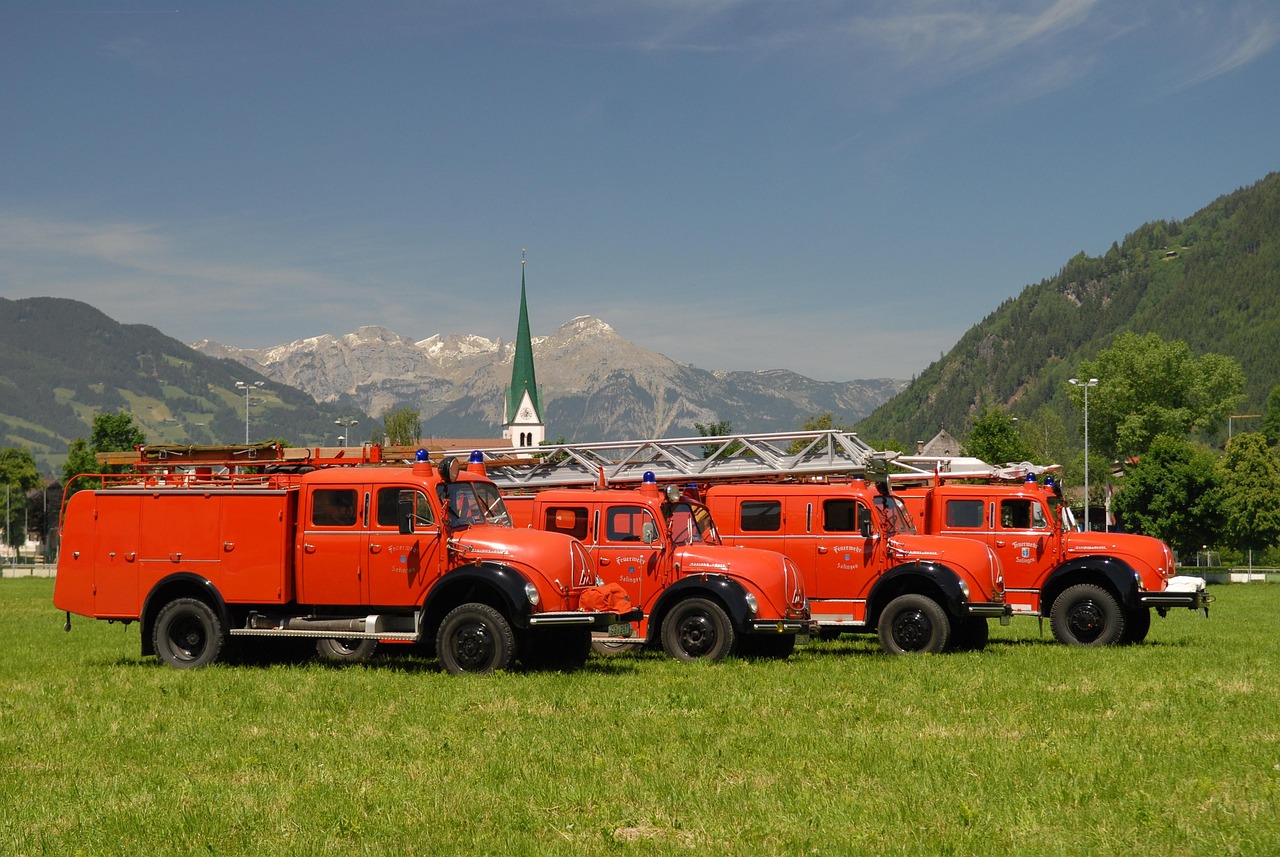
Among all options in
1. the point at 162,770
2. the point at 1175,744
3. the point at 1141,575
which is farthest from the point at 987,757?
the point at 1141,575

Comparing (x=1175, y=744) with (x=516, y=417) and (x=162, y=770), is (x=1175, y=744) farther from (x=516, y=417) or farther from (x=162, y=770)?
(x=516, y=417)

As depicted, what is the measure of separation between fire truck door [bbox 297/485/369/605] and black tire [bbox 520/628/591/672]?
2296 millimetres

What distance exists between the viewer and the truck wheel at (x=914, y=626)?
63.5ft

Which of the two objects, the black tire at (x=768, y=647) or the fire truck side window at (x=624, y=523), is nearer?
the black tire at (x=768, y=647)

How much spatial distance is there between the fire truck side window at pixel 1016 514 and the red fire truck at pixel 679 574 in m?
5.83

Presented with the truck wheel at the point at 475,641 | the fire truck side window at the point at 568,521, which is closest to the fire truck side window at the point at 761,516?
the fire truck side window at the point at 568,521

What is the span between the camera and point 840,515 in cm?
2072

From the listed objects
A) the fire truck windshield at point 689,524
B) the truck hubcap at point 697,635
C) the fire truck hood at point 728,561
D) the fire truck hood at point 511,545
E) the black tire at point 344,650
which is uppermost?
the fire truck windshield at point 689,524

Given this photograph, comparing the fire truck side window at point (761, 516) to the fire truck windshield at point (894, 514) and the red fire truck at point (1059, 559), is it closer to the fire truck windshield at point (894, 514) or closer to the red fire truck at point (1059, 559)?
the fire truck windshield at point (894, 514)

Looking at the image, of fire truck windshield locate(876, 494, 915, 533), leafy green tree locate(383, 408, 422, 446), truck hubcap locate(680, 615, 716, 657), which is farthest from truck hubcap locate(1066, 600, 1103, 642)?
leafy green tree locate(383, 408, 422, 446)

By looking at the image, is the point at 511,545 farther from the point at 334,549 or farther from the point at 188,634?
the point at 188,634

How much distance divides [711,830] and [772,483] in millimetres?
13640

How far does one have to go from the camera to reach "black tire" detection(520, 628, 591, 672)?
16828 millimetres

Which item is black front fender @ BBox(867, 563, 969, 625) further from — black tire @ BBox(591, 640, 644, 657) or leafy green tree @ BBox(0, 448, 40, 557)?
leafy green tree @ BBox(0, 448, 40, 557)
